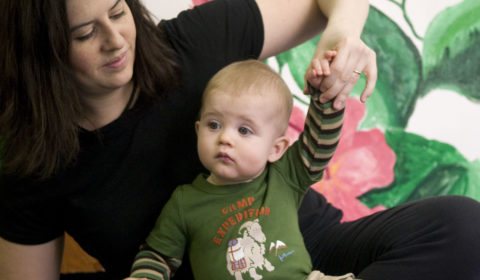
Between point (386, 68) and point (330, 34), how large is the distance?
715mm

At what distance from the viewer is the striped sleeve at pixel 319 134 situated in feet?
2.89

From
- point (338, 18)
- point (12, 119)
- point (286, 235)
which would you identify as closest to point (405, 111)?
point (338, 18)

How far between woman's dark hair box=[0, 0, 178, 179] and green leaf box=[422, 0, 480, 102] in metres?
0.92

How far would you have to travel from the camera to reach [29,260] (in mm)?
1039

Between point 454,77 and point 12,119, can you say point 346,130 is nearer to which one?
point 454,77

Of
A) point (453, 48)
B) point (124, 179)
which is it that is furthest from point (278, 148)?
point (453, 48)

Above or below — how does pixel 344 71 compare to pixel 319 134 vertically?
above

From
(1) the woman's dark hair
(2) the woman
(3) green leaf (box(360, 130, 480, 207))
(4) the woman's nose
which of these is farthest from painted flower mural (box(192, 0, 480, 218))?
(4) the woman's nose

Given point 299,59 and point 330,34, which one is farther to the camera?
point 299,59

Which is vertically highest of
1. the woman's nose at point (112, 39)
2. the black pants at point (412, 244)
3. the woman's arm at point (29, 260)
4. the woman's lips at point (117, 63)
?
the woman's nose at point (112, 39)

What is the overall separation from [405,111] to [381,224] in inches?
29.1

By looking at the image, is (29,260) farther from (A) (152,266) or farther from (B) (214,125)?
(B) (214,125)

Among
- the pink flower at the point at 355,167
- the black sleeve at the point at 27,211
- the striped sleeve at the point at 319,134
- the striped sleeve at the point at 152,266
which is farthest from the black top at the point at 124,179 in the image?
the pink flower at the point at 355,167

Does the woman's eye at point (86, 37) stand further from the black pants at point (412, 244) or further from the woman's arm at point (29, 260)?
the black pants at point (412, 244)
